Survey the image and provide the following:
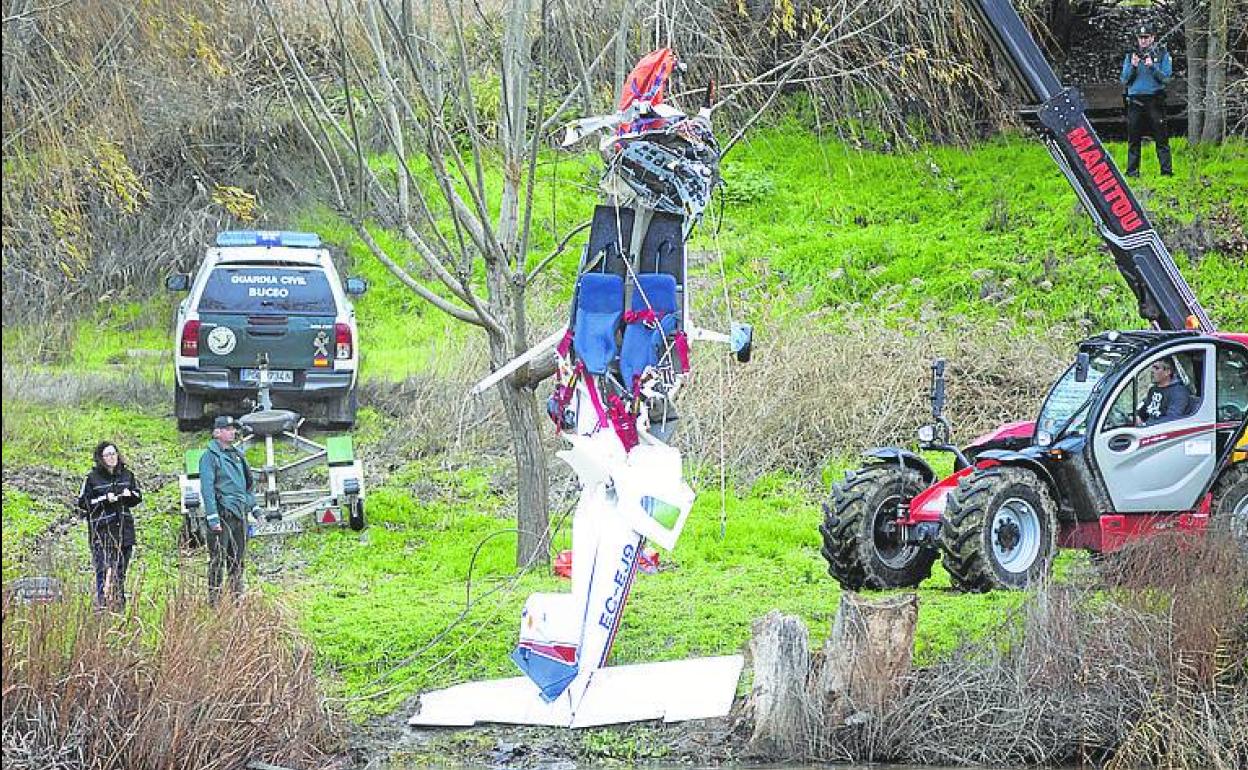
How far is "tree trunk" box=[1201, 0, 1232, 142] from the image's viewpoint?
22547mm

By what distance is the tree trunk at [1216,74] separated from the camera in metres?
22.5

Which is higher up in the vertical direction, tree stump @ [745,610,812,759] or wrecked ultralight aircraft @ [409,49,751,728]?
wrecked ultralight aircraft @ [409,49,751,728]

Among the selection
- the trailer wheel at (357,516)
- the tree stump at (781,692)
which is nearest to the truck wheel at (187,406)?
the trailer wheel at (357,516)

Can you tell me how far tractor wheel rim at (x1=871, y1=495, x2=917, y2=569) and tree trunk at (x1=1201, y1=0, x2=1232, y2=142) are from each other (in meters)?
11.3

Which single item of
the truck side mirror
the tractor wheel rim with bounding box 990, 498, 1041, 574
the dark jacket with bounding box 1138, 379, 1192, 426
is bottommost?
the tractor wheel rim with bounding box 990, 498, 1041, 574

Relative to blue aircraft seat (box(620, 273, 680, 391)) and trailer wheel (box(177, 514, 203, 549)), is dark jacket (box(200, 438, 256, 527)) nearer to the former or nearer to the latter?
trailer wheel (box(177, 514, 203, 549))

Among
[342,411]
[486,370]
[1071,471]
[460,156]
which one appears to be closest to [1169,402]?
[1071,471]

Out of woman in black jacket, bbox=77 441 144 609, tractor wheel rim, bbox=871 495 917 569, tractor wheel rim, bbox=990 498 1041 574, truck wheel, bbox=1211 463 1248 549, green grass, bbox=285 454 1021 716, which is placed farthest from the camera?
truck wheel, bbox=1211 463 1248 549

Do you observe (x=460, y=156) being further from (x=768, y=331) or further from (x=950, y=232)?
(x=950, y=232)

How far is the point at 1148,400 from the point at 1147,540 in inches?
72.5

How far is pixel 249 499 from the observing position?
46.6 feet

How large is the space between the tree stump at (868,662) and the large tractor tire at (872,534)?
2139mm

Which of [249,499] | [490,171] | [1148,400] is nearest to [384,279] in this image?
[490,171]

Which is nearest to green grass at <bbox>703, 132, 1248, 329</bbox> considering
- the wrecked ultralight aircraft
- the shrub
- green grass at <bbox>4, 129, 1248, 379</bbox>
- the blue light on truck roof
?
green grass at <bbox>4, 129, 1248, 379</bbox>
